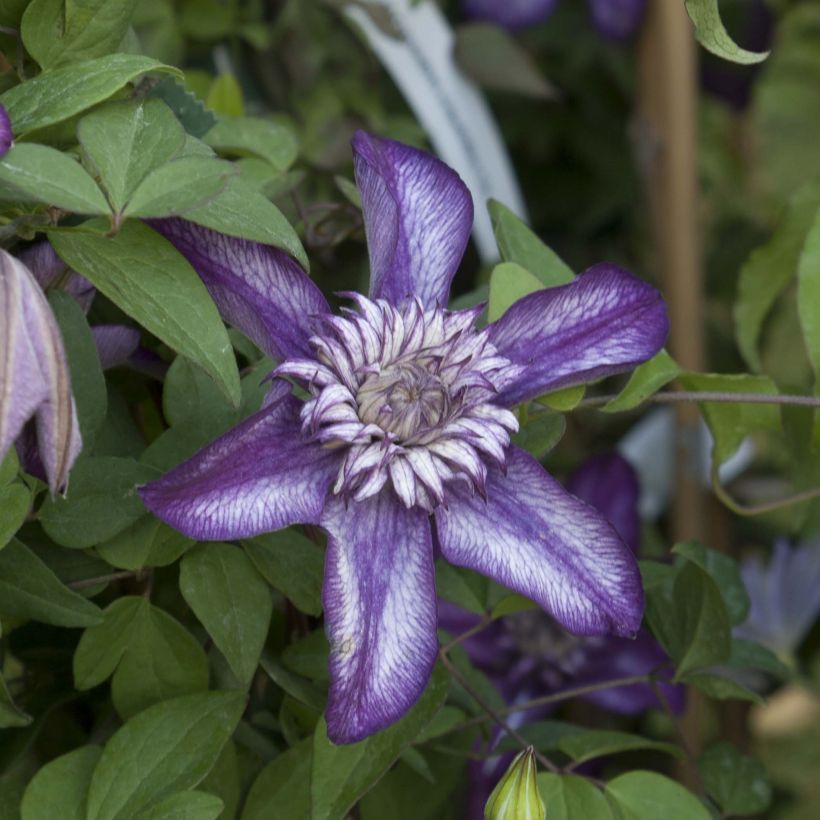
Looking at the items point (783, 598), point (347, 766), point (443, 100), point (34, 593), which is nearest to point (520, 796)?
point (347, 766)

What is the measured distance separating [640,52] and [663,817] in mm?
612

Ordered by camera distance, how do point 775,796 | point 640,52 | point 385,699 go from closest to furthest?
1. point 385,699
2. point 640,52
3. point 775,796

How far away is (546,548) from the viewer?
0.34 m

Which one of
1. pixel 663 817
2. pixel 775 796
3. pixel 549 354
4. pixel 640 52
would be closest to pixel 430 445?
pixel 549 354

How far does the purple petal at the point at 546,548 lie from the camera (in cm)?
34

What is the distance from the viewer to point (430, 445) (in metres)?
0.34

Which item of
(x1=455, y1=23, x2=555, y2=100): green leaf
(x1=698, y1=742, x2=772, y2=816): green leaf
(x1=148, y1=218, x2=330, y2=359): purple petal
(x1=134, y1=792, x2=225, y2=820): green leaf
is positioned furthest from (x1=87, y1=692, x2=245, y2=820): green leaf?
(x1=455, y1=23, x2=555, y2=100): green leaf

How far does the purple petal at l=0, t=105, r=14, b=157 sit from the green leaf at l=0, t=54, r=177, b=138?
1 centimetres

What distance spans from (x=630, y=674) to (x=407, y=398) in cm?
36

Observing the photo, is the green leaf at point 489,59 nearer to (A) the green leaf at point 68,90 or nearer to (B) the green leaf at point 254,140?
(B) the green leaf at point 254,140

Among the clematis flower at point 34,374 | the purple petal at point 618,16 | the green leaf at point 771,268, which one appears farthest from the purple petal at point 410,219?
the purple petal at point 618,16

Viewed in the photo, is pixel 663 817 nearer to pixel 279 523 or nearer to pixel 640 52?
pixel 279 523

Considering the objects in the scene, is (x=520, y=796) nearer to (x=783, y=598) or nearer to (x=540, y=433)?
(x=540, y=433)

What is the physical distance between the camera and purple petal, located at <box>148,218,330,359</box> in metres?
0.34
